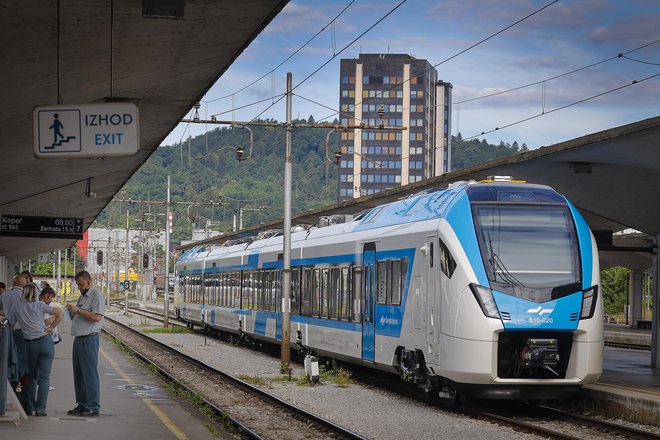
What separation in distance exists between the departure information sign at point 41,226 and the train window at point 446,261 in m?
13.2

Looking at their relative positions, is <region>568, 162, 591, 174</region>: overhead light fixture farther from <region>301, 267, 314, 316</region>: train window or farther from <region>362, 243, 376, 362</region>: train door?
<region>301, 267, 314, 316</region>: train window

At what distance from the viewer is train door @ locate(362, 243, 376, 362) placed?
1989 cm

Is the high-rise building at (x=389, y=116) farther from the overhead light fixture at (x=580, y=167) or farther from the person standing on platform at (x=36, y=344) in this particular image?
the person standing on platform at (x=36, y=344)

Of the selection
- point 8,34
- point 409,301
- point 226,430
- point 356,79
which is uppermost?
point 356,79

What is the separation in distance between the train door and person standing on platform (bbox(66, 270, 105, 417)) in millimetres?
7045

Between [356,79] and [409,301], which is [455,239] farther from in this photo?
[356,79]

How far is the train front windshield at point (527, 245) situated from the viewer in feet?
51.2

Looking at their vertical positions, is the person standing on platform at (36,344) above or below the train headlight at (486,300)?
below

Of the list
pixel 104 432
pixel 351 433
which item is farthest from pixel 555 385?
pixel 104 432

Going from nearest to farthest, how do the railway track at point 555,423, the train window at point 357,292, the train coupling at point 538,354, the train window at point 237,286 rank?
the railway track at point 555,423
the train coupling at point 538,354
the train window at point 357,292
the train window at point 237,286

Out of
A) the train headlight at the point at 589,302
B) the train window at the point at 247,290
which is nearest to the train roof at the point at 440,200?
the train headlight at the point at 589,302

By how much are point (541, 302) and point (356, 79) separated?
587ft

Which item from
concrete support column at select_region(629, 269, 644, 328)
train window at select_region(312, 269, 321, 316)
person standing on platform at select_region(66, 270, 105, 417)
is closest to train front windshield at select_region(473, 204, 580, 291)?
person standing on platform at select_region(66, 270, 105, 417)

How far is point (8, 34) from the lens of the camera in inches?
408
